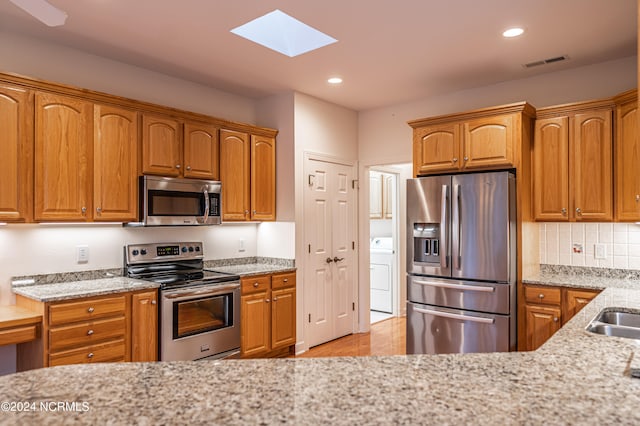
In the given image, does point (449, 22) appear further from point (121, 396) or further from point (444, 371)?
point (121, 396)

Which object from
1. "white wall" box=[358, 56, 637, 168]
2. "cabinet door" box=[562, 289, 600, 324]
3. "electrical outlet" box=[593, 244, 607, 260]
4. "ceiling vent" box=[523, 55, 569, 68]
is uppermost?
"ceiling vent" box=[523, 55, 569, 68]

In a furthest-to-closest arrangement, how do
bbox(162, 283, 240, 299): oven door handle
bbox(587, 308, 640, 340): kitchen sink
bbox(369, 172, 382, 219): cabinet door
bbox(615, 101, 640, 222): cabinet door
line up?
bbox(369, 172, 382, 219): cabinet door → bbox(162, 283, 240, 299): oven door handle → bbox(615, 101, 640, 222): cabinet door → bbox(587, 308, 640, 340): kitchen sink

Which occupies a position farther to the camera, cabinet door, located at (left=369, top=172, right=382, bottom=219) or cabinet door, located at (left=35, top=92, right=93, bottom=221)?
cabinet door, located at (left=369, top=172, right=382, bottom=219)

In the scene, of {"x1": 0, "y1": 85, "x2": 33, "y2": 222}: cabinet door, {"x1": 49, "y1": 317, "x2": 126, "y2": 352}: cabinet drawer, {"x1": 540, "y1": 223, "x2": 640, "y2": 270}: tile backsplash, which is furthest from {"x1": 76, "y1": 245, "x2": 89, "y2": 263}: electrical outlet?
{"x1": 540, "y1": 223, "x2": 640, "y2": 270}: tile backsplash

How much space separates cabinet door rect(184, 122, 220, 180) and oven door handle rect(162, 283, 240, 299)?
3.17ft

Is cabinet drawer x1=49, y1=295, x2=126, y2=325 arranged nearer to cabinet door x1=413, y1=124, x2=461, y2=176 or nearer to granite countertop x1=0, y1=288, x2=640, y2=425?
granite countertop x1=0, y1=288, x2=640, y2=425

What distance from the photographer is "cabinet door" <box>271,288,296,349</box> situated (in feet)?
13.3

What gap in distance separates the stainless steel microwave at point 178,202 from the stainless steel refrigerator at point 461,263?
174 cm

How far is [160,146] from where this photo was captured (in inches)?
138

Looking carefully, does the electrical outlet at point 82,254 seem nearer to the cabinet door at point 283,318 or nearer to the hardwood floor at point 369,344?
the cabinet door at point 283,318


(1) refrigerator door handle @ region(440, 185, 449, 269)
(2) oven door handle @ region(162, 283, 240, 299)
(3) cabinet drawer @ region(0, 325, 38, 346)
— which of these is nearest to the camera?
(3) cabinet drawer @ region(0, 325, 38, 346)

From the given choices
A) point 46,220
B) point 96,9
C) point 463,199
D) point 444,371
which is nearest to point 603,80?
point 463,199

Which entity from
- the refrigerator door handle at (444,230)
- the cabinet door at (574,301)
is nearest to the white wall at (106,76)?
the refrigerator door handle at (444,230)

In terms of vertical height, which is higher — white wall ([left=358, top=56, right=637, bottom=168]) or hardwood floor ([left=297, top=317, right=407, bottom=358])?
white wall ([left=358, top=56, right=637, bottom=168])
